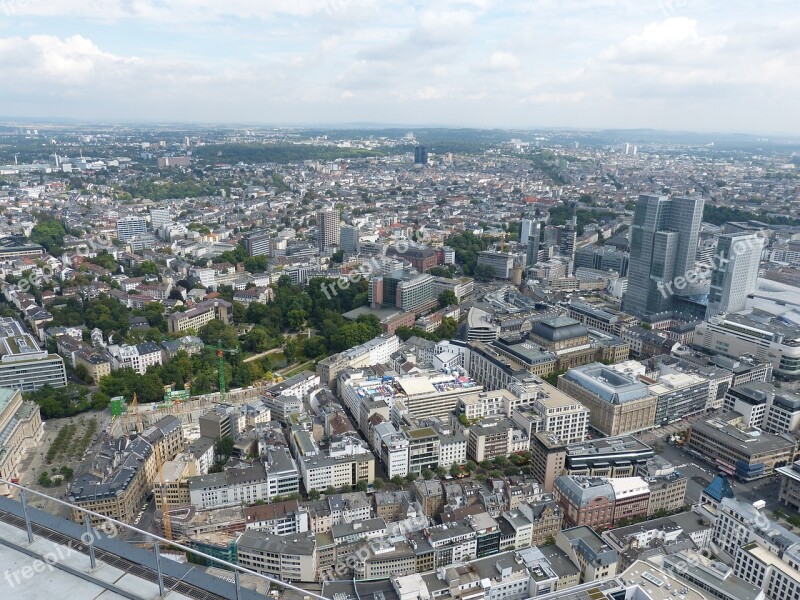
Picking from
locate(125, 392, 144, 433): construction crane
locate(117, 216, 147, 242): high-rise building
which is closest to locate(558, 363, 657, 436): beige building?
locate(125, 392, 144, 433): construction crane

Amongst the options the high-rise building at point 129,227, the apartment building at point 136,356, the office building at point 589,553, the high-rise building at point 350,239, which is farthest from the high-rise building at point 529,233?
the high-rise building at point 129,227

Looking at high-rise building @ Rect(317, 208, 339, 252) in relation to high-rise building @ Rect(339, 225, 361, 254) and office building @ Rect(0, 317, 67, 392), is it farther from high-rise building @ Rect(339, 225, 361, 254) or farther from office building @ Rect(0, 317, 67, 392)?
office building @ Rect(0, 317, 67, 392)

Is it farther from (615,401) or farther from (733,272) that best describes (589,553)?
(733,272)

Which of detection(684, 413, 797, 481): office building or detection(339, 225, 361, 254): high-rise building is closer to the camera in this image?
detection(684, 413, 797, 481): office building

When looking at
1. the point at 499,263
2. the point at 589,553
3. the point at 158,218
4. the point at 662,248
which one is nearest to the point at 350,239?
the point at 499,263

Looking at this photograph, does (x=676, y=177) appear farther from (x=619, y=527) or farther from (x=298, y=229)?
(x=619, y=527)

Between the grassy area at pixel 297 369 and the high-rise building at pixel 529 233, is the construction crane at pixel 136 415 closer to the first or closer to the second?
the grassy area at pixel 297 369

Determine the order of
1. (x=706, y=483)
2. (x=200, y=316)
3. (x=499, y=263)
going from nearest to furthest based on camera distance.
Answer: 1. (x=706, y=483)
2. (x=200, y=316)
3. (x=499, y=263)
